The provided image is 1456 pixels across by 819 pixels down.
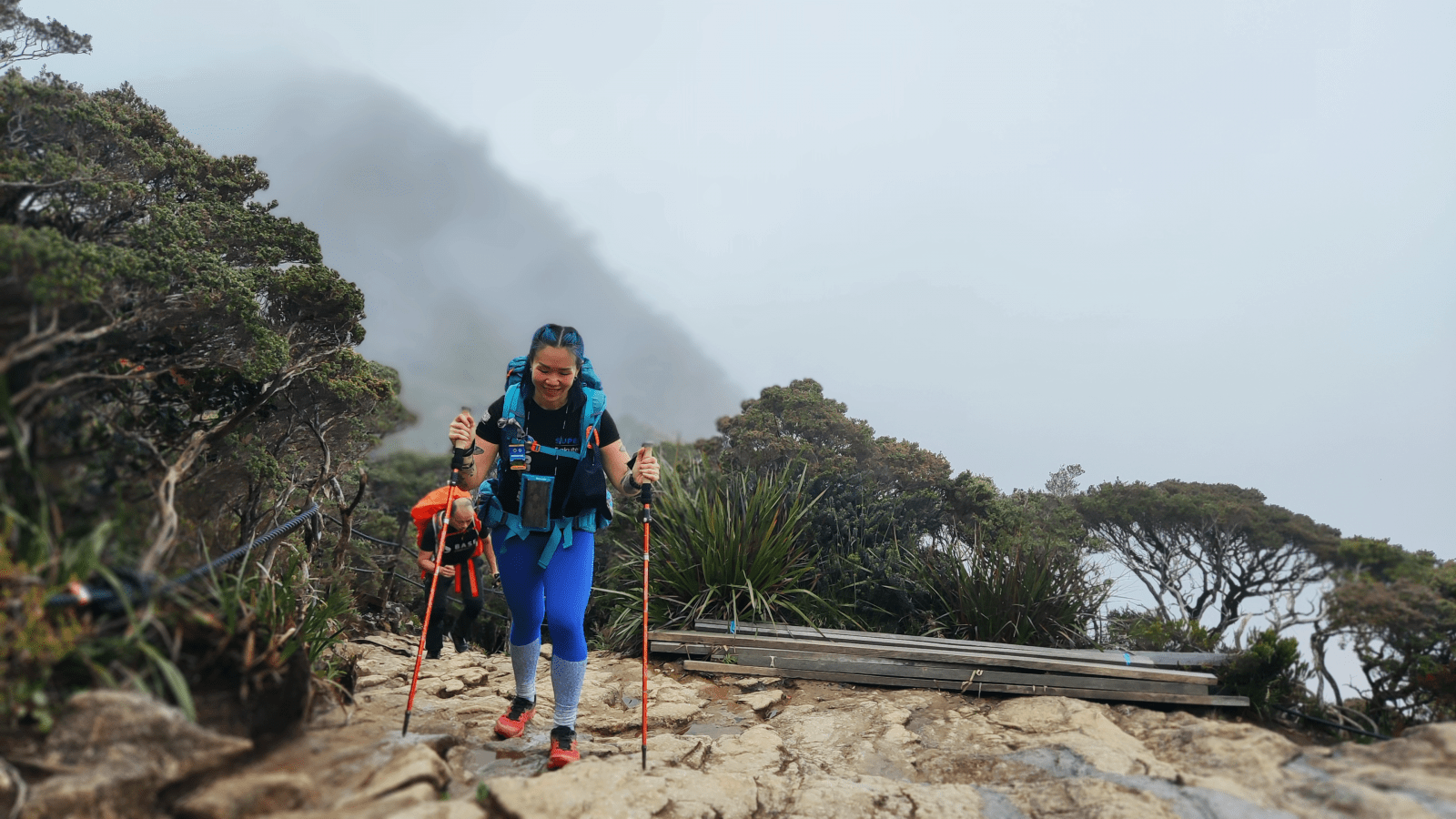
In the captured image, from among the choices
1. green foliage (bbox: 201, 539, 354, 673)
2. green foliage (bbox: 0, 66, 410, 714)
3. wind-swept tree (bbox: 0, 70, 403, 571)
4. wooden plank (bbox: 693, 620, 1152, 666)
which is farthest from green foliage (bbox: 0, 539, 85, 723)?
wooden plank (bbox: 693, 620, 1152, 666)

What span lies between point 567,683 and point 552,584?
47 centimetres

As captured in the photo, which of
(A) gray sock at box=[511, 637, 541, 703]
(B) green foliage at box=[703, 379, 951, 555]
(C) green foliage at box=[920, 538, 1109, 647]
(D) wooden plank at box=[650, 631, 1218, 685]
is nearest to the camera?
(A) gray sock at box=[511, 637, 541, 703]

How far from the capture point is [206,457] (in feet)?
12.2

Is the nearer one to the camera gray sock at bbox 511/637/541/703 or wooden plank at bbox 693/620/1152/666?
gray sock at bbox 511/637/541/703

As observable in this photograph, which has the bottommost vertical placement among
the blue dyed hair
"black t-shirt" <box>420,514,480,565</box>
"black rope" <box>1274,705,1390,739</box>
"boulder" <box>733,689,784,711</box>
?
"boulder" <box>733,689,784,711</box>

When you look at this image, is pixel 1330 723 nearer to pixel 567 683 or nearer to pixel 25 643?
pixel 567 683

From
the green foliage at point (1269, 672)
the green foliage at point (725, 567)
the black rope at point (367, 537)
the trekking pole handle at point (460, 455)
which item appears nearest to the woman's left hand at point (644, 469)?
the trekking pole handle at point (460, 455)

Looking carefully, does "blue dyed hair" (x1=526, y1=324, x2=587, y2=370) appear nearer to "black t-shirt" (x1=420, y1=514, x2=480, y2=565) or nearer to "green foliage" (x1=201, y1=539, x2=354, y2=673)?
"green foliage" (x1=201, y1=539, x2=354, y2=673)

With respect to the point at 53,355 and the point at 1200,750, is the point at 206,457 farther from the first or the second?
the point at 1200,750

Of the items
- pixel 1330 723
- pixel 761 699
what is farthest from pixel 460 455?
pixel 1330 723

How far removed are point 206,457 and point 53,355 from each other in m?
1.30

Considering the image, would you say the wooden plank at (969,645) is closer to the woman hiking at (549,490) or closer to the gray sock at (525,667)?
the gray sock at (525,667)

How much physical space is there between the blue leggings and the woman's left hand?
1.22 ft

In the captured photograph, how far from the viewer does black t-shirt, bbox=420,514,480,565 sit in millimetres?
4848
